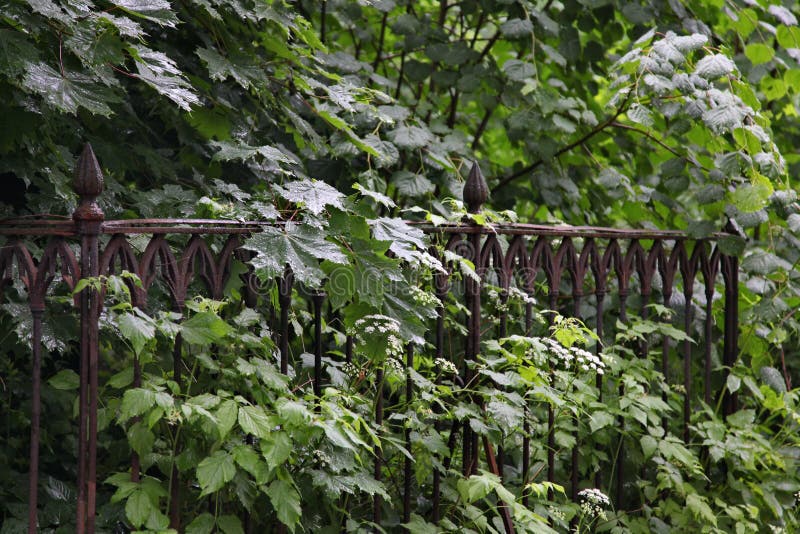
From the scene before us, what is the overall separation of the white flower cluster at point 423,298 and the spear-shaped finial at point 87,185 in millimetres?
1018

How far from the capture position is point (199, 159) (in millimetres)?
3781

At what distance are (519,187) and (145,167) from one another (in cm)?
211

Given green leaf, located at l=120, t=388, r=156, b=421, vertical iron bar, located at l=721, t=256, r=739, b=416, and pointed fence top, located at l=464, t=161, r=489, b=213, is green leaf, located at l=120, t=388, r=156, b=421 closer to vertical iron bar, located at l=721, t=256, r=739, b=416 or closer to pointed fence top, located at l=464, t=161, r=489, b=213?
pointed fence top, located at l=464, t=161, r=489, b=213

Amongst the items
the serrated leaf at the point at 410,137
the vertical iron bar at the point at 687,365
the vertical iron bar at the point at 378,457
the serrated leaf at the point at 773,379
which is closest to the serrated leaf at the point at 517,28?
the serrated leaf at the point at 410,137

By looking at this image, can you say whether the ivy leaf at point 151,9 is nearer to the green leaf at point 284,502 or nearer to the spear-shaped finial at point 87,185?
the spear-shaped finial at point 87,185

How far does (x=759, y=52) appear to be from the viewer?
4434 millimetres

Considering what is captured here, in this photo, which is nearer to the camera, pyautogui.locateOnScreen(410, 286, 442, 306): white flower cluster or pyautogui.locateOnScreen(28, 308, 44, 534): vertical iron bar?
pyautogui.locateOnScreen(28, 308, 44, 534): vertical iron bar

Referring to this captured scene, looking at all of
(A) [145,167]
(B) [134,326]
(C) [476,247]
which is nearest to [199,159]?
(A) [145,167]

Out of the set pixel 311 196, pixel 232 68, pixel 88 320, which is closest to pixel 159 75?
pixel 232 68

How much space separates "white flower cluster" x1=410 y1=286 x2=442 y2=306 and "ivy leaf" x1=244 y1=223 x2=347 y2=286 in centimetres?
35

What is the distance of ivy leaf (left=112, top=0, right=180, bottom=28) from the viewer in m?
2.49

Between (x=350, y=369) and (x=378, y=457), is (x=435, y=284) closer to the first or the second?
(x=350, y=369)

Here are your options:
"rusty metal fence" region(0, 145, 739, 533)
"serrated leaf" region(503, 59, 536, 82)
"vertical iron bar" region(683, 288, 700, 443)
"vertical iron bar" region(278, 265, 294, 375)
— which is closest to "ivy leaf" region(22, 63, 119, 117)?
"rusty metal fence" region(0, 145, 739, 533)

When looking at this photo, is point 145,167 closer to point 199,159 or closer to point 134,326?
point 199,159
